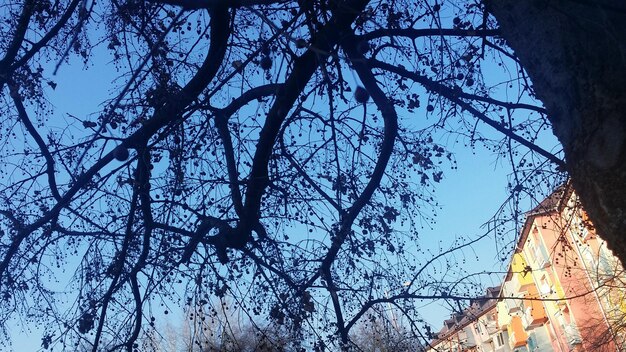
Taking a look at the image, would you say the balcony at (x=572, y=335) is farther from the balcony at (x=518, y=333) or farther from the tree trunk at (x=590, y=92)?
the tree trunk at (x=590, y=92)

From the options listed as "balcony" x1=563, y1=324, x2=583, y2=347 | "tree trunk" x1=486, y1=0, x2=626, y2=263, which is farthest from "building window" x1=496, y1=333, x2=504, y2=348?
"tree trunk" x1=486, y1=0, x2=626, y2=263

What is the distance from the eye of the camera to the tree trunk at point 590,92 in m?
2.55

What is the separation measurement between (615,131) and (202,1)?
1912mm

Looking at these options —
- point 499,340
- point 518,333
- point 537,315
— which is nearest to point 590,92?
point 537,315

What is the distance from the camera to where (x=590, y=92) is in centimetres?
264

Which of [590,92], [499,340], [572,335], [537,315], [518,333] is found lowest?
[590,92]

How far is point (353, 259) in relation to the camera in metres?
6.31

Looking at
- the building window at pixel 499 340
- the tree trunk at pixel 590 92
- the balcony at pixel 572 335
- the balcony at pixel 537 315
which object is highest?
the building window at pixel 499 340

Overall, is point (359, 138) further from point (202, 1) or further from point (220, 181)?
point (202, 1)

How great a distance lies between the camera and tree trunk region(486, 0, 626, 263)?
101 inches

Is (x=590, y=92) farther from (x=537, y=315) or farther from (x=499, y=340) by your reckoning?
(x=499, y=340)

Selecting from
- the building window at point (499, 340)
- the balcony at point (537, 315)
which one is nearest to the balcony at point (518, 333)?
the balcony at point (537, 315)

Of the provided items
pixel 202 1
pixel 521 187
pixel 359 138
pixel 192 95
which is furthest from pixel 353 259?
pixel 202 1

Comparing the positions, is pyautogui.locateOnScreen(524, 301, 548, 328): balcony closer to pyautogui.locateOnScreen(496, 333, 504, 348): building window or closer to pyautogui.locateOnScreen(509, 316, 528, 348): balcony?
pyautogui.locateOnScreen(509, 316, 528, 348): balcony
